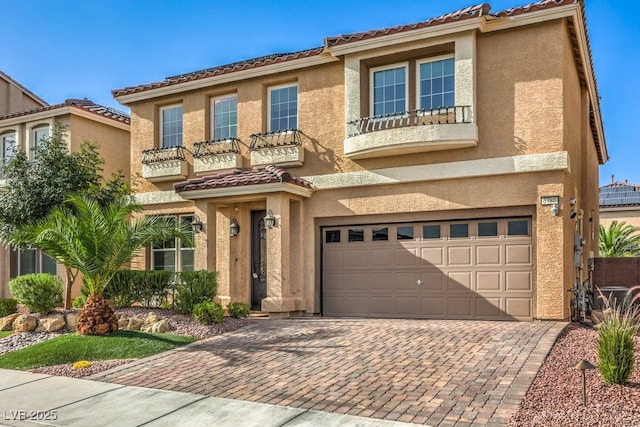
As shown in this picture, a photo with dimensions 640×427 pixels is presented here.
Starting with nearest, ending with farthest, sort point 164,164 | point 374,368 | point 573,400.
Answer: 1. point 573,400
2. point 374,368
3. point 164,164

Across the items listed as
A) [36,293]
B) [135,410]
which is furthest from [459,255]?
[36,293]

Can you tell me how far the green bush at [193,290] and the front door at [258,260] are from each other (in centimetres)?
214

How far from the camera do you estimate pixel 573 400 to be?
20.9 ft

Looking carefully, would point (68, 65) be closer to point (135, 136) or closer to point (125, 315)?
point (135, 136)

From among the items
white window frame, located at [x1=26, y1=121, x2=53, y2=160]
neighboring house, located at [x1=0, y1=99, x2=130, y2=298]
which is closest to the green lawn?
neighboring house, located at [x1=0, y1=99, x2=130, y2=298]

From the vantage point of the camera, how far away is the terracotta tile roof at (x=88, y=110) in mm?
18656

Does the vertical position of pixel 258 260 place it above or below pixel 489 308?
above

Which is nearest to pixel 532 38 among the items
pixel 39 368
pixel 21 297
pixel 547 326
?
pixel 547 326

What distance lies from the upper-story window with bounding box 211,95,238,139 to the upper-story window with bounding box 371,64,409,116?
173 inches

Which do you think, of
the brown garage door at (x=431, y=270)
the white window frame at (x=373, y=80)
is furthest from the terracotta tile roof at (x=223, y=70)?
the brown garage door at (x=431, y=270)

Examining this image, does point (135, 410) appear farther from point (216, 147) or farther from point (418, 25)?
point (216, 147)

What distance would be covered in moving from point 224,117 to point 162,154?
2.30 meters

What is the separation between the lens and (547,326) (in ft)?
36.1

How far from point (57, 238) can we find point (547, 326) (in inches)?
395
